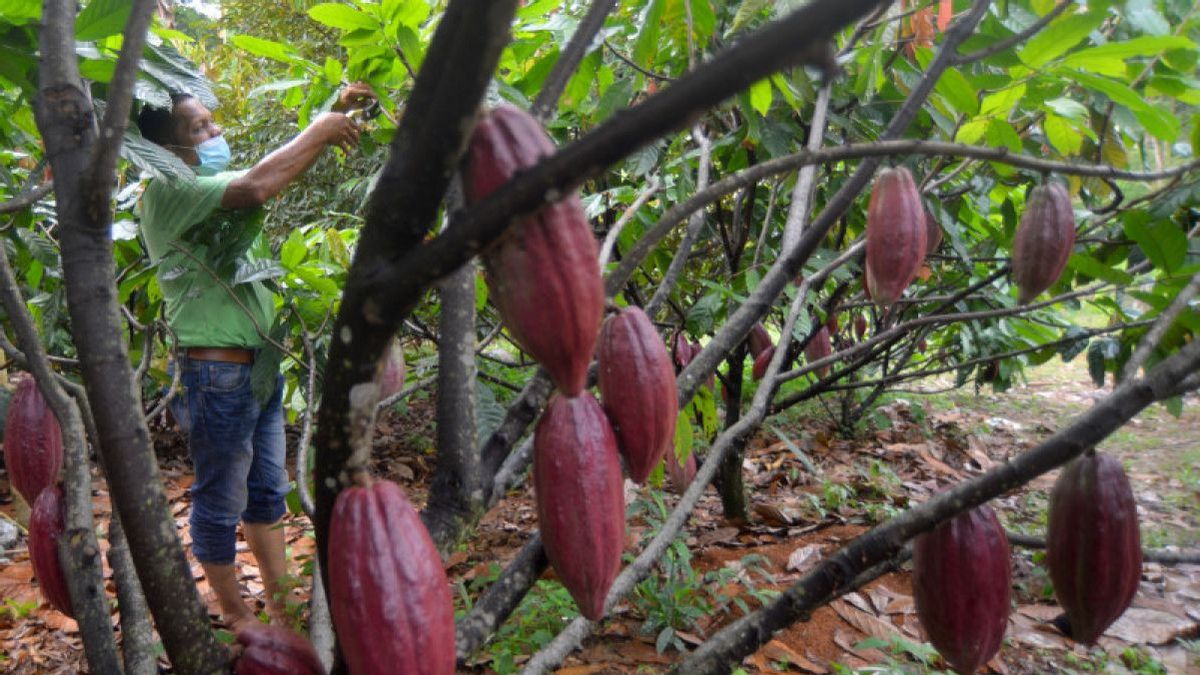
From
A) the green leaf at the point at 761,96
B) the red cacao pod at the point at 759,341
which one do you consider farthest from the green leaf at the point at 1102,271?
the red cacao pod at the point at 759,341

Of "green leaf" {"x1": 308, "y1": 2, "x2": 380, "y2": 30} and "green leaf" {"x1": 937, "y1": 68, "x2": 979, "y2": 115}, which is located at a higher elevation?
"green leaf" {"x1": 308, "y1": 2, "x2": 380, "y2": 30}

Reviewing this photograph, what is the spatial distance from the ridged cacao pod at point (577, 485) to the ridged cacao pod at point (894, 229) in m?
0.61

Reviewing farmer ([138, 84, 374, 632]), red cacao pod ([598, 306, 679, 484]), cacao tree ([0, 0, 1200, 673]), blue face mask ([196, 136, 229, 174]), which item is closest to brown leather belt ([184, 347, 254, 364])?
farmer ([138, 84, 374, 632])

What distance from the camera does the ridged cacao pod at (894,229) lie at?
1089mm

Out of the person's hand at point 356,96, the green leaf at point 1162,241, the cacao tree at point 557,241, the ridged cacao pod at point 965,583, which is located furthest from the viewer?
the person's hand at point 356,96

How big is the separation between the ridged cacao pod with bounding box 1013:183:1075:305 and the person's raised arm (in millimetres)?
1486

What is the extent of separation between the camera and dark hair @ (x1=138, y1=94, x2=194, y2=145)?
6.93ft

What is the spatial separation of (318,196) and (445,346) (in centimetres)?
444

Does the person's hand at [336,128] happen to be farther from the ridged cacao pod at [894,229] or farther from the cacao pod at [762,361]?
the ridged cacao pod at [894,229]

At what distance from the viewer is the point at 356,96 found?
1799 millimetres

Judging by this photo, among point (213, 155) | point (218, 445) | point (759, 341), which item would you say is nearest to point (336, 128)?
point (213, 155)

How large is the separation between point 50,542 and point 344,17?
1.00 meters

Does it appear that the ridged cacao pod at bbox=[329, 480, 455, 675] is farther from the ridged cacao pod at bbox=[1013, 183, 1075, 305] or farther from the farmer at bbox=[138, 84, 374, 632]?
the farmer at bbox=[138, 84, 374, 632]

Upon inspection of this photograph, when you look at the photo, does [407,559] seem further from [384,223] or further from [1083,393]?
[1083,393]
